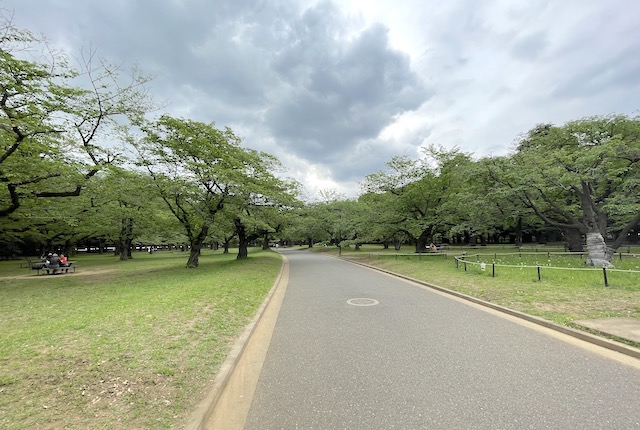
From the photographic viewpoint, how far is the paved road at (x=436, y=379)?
2.91 metres

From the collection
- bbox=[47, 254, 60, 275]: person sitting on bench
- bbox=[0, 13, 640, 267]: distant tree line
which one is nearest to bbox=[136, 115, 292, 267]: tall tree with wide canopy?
bbox=[0, 13, 640, 267]: distant tree line

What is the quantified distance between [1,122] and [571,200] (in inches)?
1177

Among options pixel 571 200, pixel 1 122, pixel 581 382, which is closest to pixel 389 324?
pixel 581 382

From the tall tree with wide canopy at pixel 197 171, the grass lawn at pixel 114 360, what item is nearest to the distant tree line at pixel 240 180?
the tall tree with wide canopy at pixel 197 171

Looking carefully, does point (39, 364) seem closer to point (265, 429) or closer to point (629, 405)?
point (265, 429)

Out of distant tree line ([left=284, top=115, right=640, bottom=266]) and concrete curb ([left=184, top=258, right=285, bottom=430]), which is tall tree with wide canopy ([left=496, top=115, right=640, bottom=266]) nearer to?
distant tree line ([left=284, top=115, right=640, bottom=266])

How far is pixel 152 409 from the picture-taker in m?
2.99

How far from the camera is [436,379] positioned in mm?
3686

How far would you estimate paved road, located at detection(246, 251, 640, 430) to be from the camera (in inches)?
115

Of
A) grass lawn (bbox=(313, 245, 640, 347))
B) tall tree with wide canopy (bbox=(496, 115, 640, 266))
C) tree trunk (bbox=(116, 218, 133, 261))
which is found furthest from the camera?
tree trunk (bbox=(116, 218, 133, 261))

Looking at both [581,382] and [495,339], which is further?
[495,339]

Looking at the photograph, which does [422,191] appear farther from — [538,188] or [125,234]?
[125,234]

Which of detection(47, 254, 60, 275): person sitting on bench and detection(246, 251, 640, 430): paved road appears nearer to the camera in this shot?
detection(246, 251, 640, 430): paved road

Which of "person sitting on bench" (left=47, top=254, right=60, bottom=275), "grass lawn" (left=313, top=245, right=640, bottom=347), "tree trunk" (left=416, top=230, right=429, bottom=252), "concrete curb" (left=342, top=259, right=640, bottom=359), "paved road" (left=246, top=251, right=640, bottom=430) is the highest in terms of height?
"tree trunk" (left=416, top=230, right=429, bottom=252)
